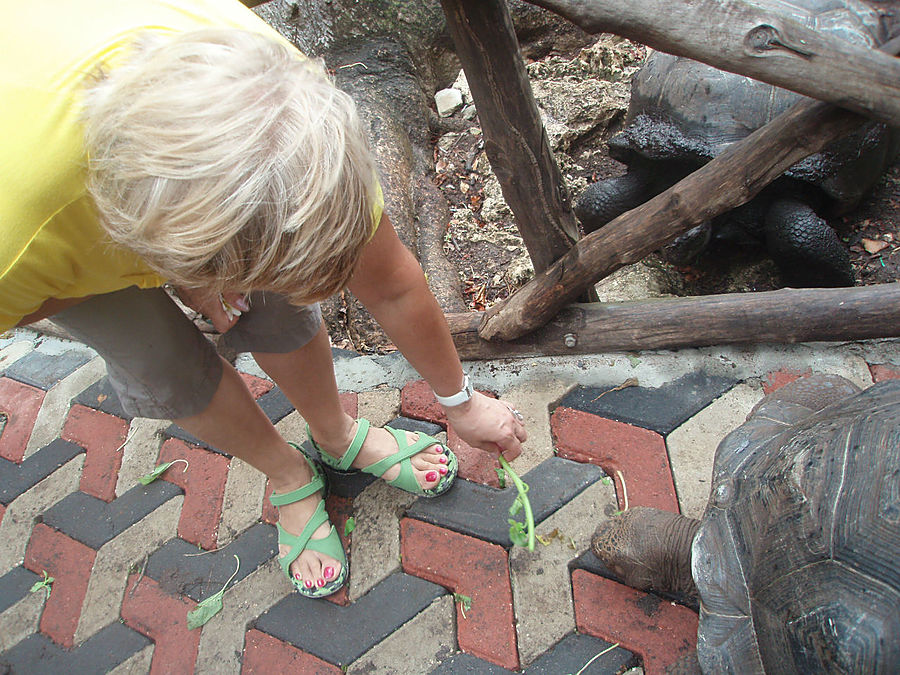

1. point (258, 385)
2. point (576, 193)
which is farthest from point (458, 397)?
point (576, 193)

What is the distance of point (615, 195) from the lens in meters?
2.70

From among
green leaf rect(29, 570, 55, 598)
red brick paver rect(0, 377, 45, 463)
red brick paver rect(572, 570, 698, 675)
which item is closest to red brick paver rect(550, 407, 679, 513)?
red brick paver rect(572, 570, 698, 675)

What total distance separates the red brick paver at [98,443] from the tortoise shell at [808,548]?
168 cm

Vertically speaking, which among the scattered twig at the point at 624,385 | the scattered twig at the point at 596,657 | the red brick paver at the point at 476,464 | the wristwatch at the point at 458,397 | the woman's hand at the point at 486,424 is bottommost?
the scattered twig at the point at 596,657

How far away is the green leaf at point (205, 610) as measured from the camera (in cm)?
152

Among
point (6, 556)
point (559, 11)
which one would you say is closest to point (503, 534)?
point (559, 11)

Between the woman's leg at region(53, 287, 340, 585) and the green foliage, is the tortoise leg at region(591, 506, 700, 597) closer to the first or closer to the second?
the green foliage

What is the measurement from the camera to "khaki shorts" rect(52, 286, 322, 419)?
106 cm

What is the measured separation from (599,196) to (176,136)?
92.9 inches

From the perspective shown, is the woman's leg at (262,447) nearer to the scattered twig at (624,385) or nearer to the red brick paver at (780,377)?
the scattered twig at (624,385)

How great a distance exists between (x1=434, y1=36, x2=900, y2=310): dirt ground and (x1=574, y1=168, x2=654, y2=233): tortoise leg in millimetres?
227

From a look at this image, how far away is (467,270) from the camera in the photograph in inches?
102

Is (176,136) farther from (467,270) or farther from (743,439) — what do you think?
(467,270)

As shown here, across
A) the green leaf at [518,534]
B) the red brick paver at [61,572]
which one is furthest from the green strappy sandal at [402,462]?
the red brick paver at [61,572]
